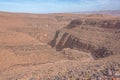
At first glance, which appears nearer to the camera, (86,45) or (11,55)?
(11,55)

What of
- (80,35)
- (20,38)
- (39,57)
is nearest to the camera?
(39,57)

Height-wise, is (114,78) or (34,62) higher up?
(114,78)

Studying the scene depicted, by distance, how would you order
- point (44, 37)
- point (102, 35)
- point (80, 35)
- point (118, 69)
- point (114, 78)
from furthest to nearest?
point (44, 37) < point (80, 35) < point (102, 35) < point (118, 69) < point (114, 78)

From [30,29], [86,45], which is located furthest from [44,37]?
[86,45]

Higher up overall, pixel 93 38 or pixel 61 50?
pixel 93 38

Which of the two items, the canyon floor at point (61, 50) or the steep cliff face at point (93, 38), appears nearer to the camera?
the canyon floor at point (61, 50)

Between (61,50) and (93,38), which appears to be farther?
(93,38)

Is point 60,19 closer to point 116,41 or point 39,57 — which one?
point 116,41

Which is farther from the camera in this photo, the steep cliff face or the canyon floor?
the steep cliff face
